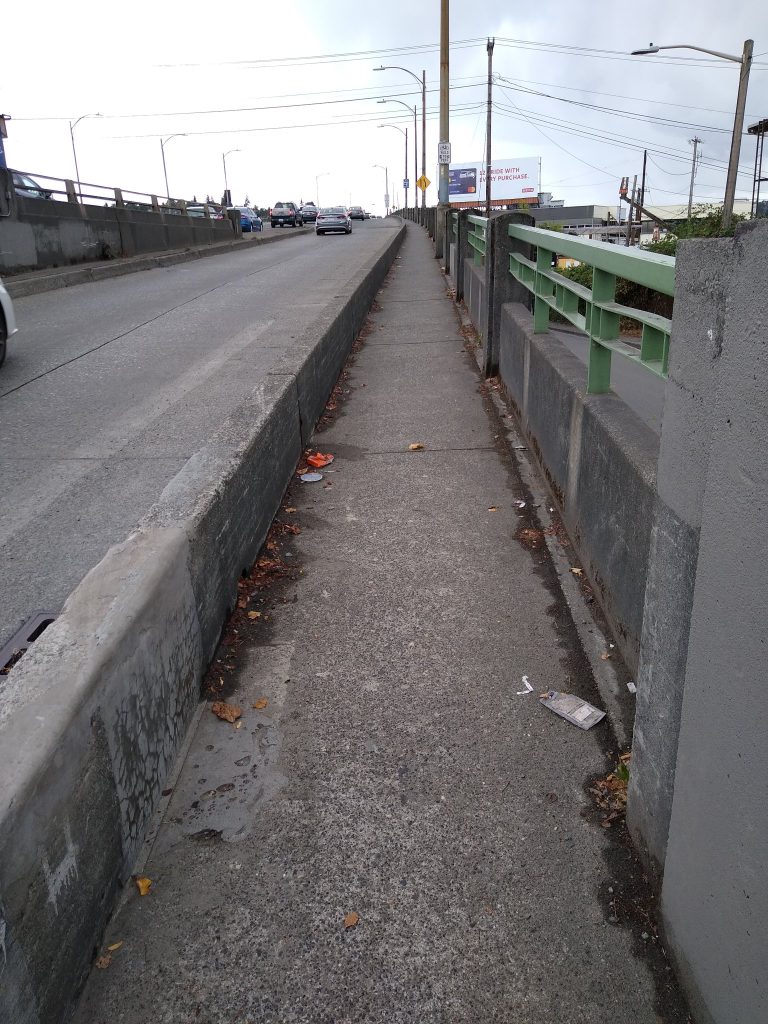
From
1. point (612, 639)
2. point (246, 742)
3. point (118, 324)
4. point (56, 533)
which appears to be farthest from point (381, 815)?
point (118, 324)

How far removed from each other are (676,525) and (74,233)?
2088 centimetres

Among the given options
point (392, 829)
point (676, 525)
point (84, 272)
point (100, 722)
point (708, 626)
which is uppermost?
point (676, 525)

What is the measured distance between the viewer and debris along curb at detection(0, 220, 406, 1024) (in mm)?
1816

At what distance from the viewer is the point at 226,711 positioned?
335cm

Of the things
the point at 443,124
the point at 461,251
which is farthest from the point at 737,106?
the point at 461,251

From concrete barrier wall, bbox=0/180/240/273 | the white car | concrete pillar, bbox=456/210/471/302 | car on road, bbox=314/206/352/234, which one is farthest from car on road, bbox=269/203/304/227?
the white car

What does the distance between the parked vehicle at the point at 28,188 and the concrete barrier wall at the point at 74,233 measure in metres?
0.21

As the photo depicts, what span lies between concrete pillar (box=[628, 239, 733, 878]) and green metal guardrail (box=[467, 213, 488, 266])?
392 inches

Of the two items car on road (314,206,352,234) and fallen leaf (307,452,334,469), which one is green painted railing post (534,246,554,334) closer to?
fallen leaf (307,452,334,469)

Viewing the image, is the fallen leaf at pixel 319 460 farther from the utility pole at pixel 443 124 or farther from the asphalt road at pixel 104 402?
the utility pole at pixel 443 124

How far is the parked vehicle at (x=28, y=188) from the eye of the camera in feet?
58.7

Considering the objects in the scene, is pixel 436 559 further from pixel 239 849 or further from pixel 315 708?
pixel 239 849

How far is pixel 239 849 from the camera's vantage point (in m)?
2.67

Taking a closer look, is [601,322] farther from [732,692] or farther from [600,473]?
[732,692]
